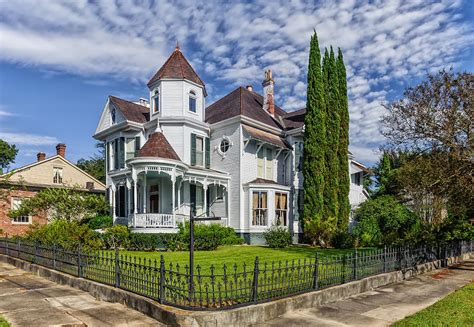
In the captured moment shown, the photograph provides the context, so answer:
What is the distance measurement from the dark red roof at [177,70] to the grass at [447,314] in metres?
18.5

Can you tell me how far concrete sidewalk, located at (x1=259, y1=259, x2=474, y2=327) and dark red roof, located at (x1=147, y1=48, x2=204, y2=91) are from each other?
1698 cm

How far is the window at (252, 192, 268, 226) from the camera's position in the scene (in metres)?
23.0

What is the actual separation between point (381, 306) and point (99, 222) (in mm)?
19051

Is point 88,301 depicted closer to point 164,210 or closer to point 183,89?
point 164,210

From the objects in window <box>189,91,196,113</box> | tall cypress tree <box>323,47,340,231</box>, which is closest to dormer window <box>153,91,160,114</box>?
window <box>189,91,196,113</box>

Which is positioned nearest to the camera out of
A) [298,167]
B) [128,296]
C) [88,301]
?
[128,296]

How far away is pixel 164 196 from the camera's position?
22156mm

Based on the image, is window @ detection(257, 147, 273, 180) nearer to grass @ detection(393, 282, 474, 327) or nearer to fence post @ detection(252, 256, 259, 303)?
grass @ detection(393, 282, 474, 327)

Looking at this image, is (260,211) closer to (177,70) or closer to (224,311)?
(177,70)

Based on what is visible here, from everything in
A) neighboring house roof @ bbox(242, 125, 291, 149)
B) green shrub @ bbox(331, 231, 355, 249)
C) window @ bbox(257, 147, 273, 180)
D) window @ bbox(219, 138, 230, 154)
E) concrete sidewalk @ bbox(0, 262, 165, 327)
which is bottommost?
green shrub @ bbox(331, 231, 355, 249)

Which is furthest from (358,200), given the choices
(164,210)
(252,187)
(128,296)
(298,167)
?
(128,296)

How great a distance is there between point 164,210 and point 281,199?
7513 millimetres

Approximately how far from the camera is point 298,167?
26.1 meters

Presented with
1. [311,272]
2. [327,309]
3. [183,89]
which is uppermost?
[183,89]
